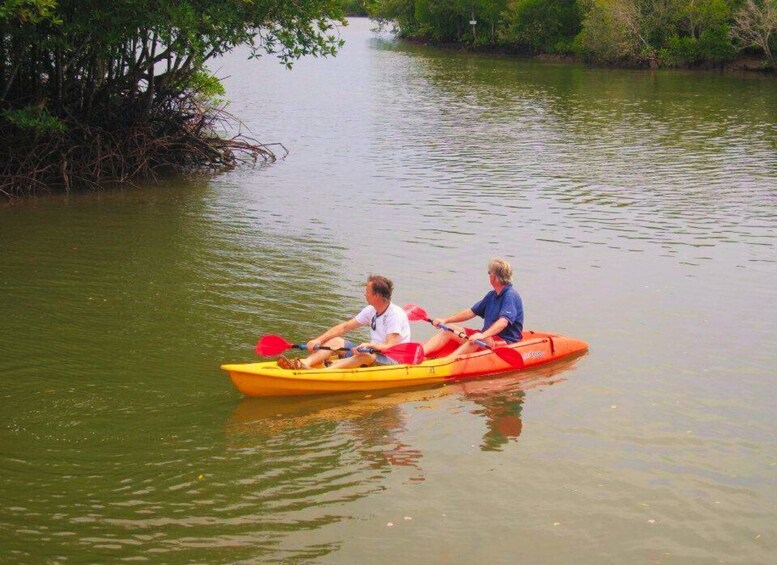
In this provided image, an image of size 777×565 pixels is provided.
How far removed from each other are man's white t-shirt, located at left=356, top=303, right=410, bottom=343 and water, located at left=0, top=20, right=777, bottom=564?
61 cm

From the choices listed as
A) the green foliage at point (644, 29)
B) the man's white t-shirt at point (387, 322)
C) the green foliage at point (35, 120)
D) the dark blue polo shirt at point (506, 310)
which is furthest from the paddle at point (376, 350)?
the green foliage at point (644, 29)

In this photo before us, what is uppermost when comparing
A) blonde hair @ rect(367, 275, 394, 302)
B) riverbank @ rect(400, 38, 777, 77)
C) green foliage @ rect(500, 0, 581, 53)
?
green foliage @ rect(500, 0, 581, 53)

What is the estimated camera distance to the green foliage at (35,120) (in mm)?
18406

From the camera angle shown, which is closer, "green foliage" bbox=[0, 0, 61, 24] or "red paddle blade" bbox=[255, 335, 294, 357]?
"red paddle blade" bbox=[255, 335, 294, 357]

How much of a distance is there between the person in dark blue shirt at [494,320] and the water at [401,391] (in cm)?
49

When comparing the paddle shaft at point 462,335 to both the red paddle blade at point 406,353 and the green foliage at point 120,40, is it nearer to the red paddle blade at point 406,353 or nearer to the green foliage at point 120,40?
the red paddle blade at point 406,353

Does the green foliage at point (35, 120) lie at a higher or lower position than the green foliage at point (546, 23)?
lower

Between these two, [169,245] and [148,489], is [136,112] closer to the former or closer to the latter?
[169,245]

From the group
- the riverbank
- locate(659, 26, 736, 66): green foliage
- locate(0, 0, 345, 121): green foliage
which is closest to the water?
locate(0, 0, 345, 121): green foliage

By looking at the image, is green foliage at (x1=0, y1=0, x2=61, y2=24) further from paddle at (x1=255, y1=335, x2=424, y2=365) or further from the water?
paddle at (x1=255, y1=335, x2=424, y2=365)

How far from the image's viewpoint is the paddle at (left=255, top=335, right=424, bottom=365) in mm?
10594

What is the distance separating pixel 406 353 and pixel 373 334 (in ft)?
1.57

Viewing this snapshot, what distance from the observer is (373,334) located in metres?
10.9

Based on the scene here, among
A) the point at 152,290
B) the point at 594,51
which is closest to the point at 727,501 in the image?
the point at 152,290
